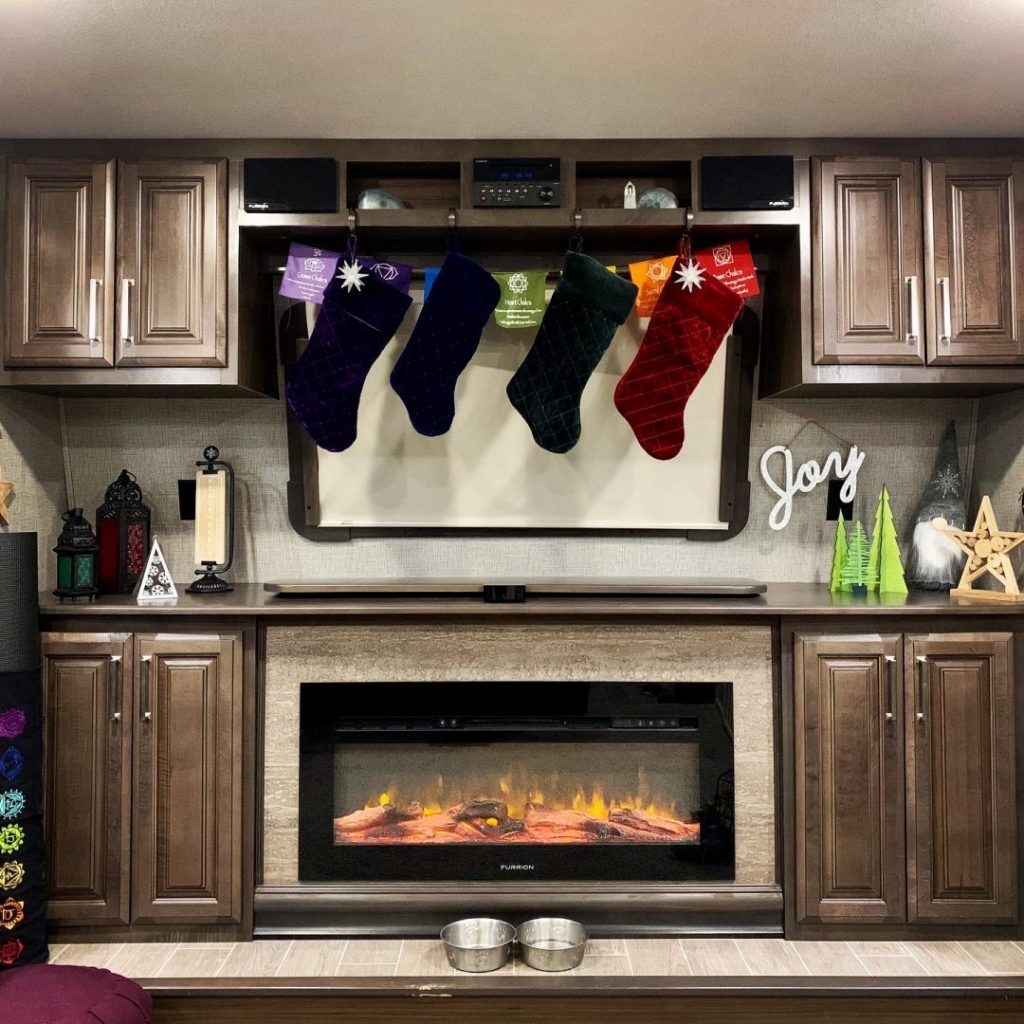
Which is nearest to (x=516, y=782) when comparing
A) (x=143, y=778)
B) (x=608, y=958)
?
(x=608, y=958)

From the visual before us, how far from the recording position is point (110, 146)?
8.07ft

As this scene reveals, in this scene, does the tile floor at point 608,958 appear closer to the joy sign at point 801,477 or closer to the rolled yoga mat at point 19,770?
the rolled yoga mat at point 19,770

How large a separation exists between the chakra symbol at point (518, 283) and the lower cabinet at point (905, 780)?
128 cm

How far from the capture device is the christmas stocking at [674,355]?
2.43m

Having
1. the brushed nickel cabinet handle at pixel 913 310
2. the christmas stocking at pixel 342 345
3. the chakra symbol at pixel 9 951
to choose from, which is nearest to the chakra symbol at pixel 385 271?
the christmas stocking at pixel 342 345

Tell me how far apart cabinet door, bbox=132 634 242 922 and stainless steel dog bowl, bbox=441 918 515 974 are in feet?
1.93

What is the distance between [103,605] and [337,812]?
2.82 feet

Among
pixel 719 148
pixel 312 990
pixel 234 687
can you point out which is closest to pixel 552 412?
pixel 719 148

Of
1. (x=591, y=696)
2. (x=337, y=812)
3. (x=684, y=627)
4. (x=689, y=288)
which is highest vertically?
→ (x=689, y=288)

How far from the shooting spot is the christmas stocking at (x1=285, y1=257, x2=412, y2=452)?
243 centimetres

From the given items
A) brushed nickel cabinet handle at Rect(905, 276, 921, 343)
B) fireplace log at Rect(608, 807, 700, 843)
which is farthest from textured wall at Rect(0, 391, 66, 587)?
brushed nickel cabinet handle at Rect(905, 276, 921, 343)

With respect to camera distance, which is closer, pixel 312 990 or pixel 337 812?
pixel 312 990

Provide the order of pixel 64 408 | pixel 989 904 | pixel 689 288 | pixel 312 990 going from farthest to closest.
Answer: pixel 64 408 → pixel 689 288 → pixel 989 904 → pixel 312 990

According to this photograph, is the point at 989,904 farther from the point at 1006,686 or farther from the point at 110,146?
the point at 110,146
